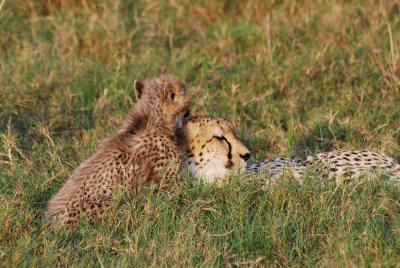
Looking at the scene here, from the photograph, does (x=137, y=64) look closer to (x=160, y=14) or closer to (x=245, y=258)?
(x=160, y=14)

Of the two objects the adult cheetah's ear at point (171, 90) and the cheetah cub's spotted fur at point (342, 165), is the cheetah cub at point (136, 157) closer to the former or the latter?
the adult cheetah's ear at point (171, 90)

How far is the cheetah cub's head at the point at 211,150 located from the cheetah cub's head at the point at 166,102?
0.13m

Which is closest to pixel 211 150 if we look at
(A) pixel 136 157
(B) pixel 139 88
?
(A) pixel 136 157

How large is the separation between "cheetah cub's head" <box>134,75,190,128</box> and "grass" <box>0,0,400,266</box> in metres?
0.52

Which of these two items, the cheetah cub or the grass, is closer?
the grass

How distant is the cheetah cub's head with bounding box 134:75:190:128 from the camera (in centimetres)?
381

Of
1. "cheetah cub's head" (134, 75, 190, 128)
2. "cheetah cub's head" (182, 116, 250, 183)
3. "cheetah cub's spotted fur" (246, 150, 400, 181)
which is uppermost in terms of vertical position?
"cheetah cub's head" (134, 75, 190, 128)

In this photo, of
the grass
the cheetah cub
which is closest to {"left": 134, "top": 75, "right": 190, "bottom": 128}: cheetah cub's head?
the cheetah cub

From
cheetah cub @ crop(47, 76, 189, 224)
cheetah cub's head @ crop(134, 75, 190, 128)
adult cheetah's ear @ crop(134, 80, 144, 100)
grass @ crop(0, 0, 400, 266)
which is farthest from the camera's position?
adult cheetah's ear @ crop(134, 80, 144, 100)

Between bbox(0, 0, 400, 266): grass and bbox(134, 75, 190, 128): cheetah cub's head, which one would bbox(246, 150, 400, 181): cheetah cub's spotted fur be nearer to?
bbox(0, 0, 400, 266): grass

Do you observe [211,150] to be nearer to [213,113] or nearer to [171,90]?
[171,90]

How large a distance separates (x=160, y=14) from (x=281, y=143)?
2643 millimetres

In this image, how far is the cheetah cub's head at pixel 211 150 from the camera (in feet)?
12.7

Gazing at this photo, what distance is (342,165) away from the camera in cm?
390
